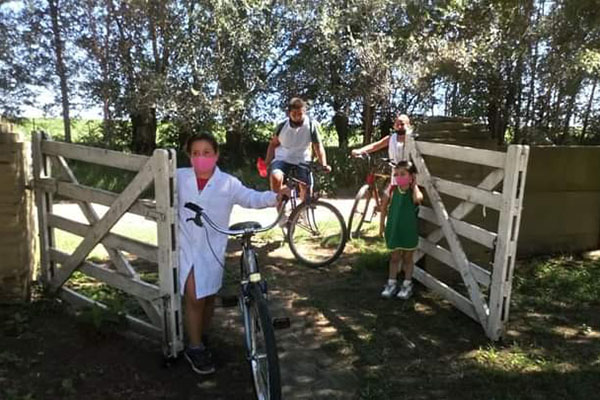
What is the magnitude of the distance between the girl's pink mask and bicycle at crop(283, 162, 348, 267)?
8.11 ft

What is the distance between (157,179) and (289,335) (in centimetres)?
160

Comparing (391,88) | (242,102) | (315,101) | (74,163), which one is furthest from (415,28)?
(74,163)

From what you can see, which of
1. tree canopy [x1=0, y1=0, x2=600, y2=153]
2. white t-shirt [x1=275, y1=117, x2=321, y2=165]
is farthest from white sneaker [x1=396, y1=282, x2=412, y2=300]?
tree canopy [x1=0, y1=0, x2=600, y2=153]

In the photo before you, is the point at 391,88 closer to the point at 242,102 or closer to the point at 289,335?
the point at 242,102

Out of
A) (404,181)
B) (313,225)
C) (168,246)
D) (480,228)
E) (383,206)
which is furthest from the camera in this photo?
(383,206)

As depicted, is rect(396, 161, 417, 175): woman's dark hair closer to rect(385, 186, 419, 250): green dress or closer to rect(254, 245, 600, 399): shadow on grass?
rect(385, 186, 419, 250): green dress

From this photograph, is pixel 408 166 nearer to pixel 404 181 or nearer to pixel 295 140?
pixel 404 181

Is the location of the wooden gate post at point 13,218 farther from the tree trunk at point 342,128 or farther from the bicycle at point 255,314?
the tree trunk at point 342,128

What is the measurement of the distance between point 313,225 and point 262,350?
10.2ft

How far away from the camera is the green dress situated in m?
5.09

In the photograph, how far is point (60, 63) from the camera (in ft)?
39.5

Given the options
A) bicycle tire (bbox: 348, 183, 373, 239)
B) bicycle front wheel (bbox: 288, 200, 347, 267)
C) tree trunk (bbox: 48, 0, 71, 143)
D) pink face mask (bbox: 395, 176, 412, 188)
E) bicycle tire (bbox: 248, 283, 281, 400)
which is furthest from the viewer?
tree trunk (bbox: 48, 0, 71, 143)

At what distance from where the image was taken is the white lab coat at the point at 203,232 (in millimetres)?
3668

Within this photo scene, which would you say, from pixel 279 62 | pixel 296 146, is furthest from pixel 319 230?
pixel 279 62
